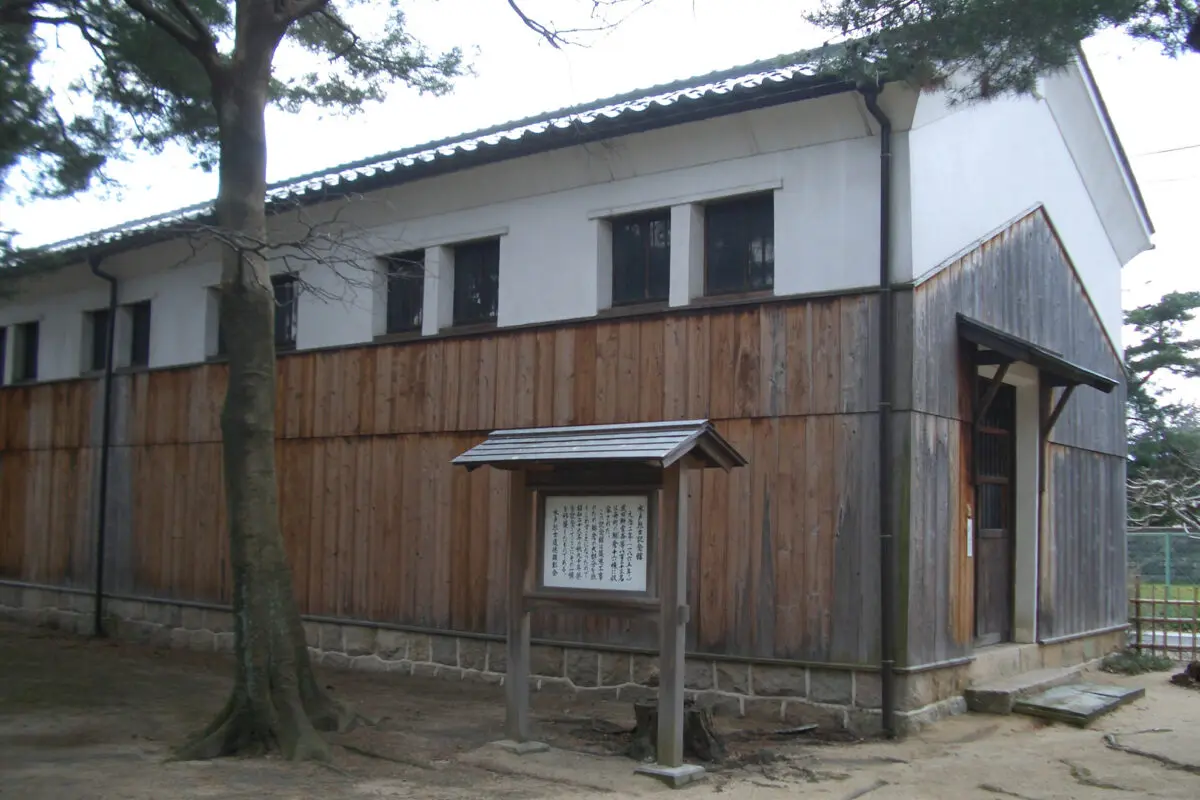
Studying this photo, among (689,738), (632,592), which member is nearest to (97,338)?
(632,592)

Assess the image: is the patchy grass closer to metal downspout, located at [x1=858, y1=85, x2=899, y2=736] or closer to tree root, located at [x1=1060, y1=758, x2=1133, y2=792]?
tree root, located at [x1=1060, y1=758, x2=1133, y2=792]

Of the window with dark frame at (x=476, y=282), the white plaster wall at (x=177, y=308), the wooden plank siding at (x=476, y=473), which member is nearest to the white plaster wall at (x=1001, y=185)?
the wooden plank siding at (x=476, y=473)

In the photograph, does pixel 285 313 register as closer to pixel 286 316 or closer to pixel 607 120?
pixel 286 316

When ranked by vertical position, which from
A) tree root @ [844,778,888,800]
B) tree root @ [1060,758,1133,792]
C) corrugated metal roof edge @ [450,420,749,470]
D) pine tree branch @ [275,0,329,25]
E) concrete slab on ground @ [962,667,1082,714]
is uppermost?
pine tree branch @ [275,0,329,25]

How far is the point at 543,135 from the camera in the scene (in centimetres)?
1077

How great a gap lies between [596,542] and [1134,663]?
28.4 ft

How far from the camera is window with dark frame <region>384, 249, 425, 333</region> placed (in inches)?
495

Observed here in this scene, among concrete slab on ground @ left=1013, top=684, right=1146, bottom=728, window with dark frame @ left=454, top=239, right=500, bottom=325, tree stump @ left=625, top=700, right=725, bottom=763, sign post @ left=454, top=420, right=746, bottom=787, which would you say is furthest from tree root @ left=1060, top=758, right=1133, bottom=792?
window with dark frame @ left=454, top=239, right=500, bottom=325

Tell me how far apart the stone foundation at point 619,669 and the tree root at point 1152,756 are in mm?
1181

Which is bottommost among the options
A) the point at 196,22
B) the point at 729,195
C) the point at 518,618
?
the point at 518,618

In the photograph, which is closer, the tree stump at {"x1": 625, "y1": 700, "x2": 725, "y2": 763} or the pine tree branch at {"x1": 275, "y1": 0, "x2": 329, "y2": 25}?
the tree stump at {"x1": 625, "y1": 700, "x2": 725, "y2": 763}

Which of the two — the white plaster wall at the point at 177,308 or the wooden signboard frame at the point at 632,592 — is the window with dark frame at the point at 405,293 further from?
the wooden signboard frame at the point at 632,592

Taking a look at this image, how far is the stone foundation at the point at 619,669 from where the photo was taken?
9.09 m

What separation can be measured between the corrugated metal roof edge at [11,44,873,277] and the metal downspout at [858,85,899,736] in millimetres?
552
